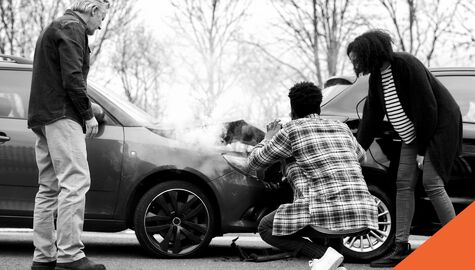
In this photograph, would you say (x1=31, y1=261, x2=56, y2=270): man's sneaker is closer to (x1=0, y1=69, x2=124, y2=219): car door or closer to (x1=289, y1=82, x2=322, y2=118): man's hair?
(x1=0, y1=69, x2=124, y2=219): car door

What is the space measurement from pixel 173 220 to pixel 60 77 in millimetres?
1491

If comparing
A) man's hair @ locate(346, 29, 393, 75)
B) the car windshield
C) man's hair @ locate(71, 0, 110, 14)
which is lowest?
the car windshield

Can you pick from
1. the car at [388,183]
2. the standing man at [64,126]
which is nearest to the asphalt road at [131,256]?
the car at [388,183]

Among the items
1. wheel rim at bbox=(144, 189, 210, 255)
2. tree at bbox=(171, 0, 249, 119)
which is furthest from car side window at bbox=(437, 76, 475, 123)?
tree at bbox=(171, 0, 249, 119)

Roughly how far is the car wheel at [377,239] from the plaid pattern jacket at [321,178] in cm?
131

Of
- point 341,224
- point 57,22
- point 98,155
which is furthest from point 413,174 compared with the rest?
point 57,22

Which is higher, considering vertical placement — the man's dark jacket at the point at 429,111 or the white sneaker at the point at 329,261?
the man's dark jacket at the point at 429,111

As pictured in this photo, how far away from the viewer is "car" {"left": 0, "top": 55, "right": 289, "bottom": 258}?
16.9ft

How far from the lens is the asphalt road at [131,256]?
16.3ft

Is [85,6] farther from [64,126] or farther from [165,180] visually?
[165,180]

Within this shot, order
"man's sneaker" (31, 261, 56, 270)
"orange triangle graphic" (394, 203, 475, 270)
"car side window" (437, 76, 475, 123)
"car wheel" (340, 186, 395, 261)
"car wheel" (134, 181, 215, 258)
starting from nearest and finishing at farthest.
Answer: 1. "orange triangle graphic" (394, 203, 475, 270)
2. "man's sneaker" (31, 261, 56, 270)
3. "car wheel" (134, 181, 215, 258)
4. "car wheel" (340, 186, 395, 261)
5. "car side window" (437, 76, 475, 123)

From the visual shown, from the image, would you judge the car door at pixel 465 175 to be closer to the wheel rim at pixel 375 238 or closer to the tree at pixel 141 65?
the wheel rim at pixel 375 238

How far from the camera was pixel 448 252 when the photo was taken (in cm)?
312

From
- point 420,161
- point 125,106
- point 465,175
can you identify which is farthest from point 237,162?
point 465,175
